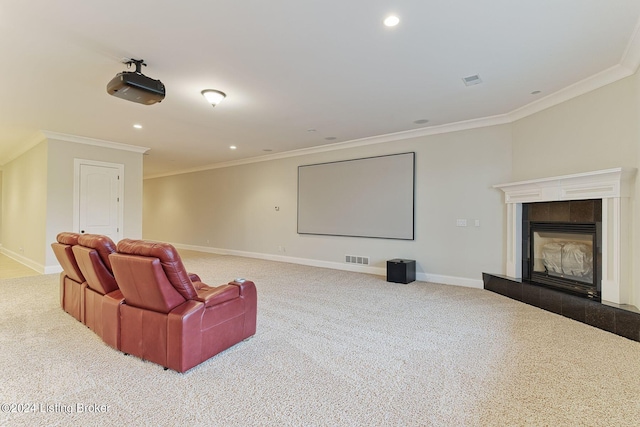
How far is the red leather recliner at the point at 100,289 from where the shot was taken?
2723mm

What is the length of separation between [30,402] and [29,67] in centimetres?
331

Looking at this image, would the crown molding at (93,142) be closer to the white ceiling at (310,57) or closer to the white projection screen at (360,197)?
the white ceiling at (310,57)

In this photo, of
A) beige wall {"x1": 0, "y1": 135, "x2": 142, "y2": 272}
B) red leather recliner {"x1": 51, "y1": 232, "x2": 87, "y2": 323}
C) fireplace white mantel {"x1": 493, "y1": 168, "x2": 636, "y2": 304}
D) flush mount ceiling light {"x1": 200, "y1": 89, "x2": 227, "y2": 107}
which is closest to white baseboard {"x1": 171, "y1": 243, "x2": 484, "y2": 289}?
fireplace white mantel {"x1": 493, "y1": 168, "x2": 636, "y2": 304}

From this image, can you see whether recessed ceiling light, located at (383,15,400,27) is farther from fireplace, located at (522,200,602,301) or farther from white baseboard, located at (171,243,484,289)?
white baseboard, located at (171,243,484,289)

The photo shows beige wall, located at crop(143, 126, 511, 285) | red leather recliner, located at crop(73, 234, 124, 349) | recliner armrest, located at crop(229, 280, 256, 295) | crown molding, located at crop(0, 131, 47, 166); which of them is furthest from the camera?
crown molding, located at crop(0, 131, 47, 166)

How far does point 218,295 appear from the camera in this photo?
8.52 feet

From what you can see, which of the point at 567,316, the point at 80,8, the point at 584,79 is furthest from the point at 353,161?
the point at 80,8

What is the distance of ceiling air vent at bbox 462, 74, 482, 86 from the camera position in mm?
3625

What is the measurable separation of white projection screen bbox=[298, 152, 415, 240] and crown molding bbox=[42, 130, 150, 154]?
150 inches

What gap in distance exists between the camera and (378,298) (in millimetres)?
4539

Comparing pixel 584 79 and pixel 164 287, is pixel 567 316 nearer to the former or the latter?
pixel 584 79

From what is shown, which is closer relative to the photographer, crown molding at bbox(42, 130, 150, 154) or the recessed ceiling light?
the recessed ceiling light

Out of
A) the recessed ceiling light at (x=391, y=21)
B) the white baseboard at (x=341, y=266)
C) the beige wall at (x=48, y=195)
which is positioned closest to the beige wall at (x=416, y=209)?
the white baseboard at (x=341, y=266)

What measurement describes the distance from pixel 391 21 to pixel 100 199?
268 inches
